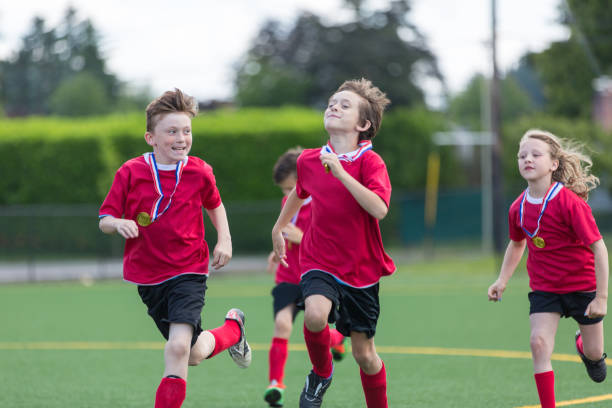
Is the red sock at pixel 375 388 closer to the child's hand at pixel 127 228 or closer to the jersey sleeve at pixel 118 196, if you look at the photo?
the child's hand at pixel 127 228

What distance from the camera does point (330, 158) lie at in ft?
16.7

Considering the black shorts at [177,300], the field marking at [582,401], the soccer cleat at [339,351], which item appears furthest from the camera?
the soccer cleat at [339,351]

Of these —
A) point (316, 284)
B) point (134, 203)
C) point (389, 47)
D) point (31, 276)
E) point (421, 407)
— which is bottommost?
point (31, 276)

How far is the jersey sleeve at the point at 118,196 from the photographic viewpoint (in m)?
5.35

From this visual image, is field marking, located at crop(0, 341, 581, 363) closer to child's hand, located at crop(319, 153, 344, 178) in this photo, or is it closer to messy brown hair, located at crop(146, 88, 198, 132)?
child's hand, located at crop(319, 153, 344, 178)

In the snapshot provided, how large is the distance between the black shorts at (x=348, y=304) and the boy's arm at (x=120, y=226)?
103cm

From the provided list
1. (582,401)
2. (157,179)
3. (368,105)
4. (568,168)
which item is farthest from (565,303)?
(157,179)

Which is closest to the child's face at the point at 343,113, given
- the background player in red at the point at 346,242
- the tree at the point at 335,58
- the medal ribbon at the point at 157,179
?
the background player in red at the point at 346,242

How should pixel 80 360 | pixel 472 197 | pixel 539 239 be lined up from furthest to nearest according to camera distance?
pixel 472 197
pixel 80 360
pixel 539 239

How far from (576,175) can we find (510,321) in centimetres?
613

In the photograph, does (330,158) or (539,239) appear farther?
(539,239)

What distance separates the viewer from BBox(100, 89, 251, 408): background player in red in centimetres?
534

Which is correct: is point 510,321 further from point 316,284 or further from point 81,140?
point 81,140

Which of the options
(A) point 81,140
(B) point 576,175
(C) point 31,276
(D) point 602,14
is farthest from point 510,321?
(D) point 602,14
